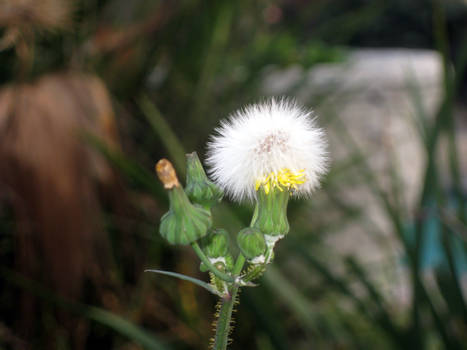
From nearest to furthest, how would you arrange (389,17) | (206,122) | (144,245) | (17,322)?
(17,322) → (144,245) → (206,122) → (389,17)

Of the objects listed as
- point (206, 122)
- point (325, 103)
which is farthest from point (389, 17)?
point (206, 122)

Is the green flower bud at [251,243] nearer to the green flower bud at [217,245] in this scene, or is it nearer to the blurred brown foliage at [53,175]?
the green flower bud at [217,245]

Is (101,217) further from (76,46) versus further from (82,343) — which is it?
(76,46)

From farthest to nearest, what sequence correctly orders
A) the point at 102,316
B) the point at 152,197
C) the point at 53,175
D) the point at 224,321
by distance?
1. the point at 152,197
2. the point at 53,175
3. the point at 102,316
4. the point at 224,321

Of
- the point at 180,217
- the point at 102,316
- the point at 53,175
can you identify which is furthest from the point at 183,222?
the point at 53,175

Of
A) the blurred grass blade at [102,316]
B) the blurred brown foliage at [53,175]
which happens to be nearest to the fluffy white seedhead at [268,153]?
the blurred grass blade at [102,316]

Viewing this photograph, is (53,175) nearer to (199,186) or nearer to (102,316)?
(102,316)

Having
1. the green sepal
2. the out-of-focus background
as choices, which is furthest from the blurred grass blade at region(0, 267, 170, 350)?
the green sepal
